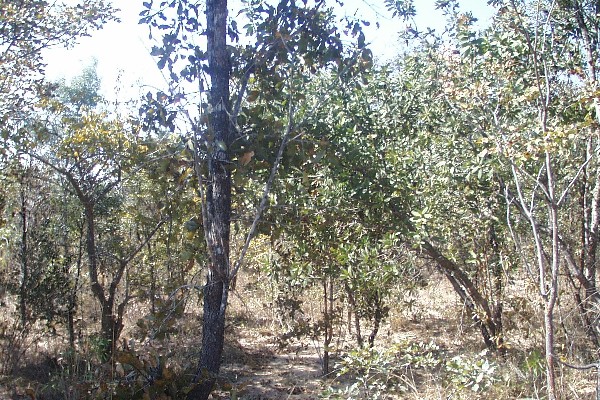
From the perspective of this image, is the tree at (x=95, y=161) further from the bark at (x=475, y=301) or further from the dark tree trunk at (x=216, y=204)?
the bark at (x=475, y=301)

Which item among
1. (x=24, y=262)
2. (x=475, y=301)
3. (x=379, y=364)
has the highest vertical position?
(x=24, y=262)

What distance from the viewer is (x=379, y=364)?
14.2 feet

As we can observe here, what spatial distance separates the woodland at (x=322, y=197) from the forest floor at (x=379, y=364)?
0.13 feet

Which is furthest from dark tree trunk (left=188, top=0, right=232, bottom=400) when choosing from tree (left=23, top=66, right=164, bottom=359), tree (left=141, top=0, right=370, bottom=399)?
tree (left=23, top=66, right=164, bottom=359)

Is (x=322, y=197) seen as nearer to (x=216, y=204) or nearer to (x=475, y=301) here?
(x=216, y=204)

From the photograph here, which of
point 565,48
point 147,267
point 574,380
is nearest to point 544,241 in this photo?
point 574,380

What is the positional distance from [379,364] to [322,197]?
172 centimetres

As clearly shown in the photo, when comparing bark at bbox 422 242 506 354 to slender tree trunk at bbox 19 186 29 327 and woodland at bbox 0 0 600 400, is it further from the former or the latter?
slender tree trunk at bbox 19 186 29 327

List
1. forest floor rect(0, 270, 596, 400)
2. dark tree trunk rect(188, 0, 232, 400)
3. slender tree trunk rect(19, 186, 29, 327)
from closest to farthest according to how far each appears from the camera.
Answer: dark tree trunk rect(188, 0, 232, 400) → forest floor rect(0, 270, 596, 400) → slender tree trunk rect(19, 186, 29, 327)

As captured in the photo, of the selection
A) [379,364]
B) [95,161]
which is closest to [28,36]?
[95,161]

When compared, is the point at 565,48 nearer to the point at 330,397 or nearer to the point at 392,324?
the point at 330,397

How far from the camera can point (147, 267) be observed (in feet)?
26.3

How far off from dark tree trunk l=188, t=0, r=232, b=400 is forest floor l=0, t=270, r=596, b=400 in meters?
0.20

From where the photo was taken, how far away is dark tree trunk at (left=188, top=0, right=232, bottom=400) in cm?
397
